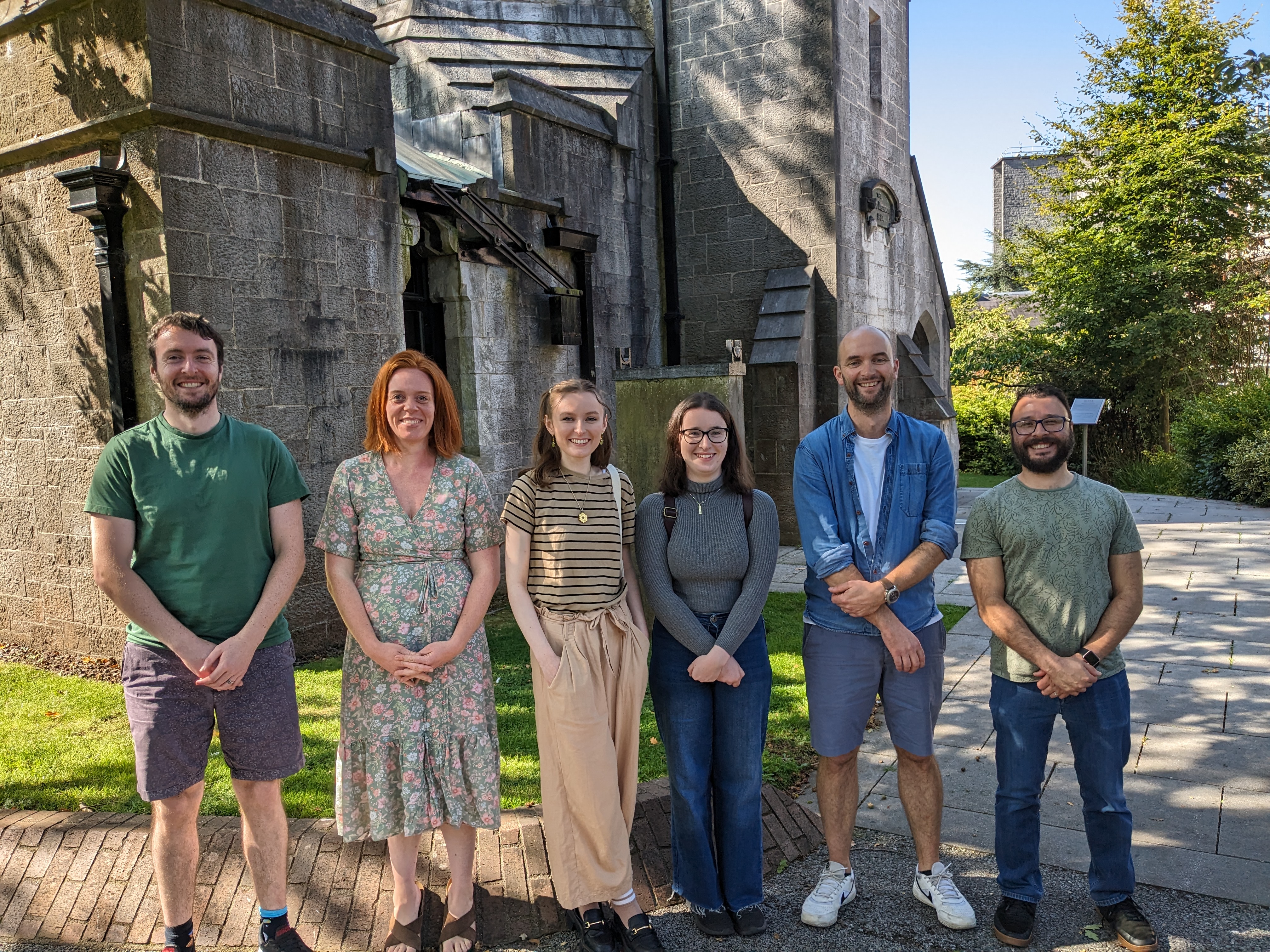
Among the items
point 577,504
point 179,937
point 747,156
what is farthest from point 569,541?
point 747,156

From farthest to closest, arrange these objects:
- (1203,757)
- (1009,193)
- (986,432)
Answer: (1009,193) → (986,432) → (1203,757)

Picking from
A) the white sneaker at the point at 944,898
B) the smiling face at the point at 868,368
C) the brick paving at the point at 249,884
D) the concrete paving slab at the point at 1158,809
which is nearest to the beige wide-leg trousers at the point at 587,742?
the brick paving at the point at 249,884

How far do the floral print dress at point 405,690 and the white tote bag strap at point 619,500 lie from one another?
0.54m

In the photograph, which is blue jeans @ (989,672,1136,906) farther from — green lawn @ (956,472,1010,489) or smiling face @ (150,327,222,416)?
green lawn @ (956,472,1010,489)

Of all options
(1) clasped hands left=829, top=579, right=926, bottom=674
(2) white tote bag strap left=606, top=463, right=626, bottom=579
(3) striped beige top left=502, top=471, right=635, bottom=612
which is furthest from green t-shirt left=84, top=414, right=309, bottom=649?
(1) clasped hands left=829, top=579, right=926, bottom=674

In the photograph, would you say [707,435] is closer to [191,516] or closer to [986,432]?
[191,516]

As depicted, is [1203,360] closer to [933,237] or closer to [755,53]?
[933,237]

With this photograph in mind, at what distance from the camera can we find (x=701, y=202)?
11.7 meters

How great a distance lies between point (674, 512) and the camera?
323 centimetres

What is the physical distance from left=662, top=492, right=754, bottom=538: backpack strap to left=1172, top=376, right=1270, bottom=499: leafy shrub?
13059 millimetres

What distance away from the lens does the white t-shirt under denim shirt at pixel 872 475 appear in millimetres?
3307

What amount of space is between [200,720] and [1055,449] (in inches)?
118

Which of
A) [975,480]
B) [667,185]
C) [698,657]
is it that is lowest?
[975,480]

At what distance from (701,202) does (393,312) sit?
568 cm
